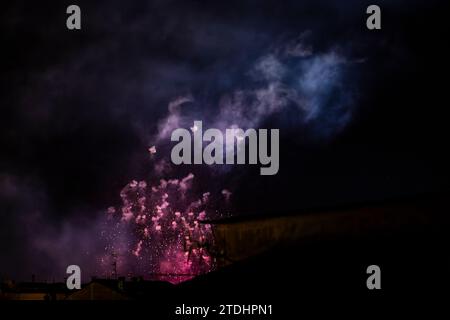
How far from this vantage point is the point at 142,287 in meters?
50.0

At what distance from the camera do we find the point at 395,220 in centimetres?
2397

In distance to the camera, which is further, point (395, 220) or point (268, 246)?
point (268, 246)

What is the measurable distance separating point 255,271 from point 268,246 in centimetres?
759

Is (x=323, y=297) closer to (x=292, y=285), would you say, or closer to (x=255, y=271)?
(x=292, y=285)

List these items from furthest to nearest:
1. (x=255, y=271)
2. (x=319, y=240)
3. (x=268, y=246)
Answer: (x=268, y=246) → (x=319, y=240) → (x=255, y=271)

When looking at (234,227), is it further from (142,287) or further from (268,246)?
(142,287)

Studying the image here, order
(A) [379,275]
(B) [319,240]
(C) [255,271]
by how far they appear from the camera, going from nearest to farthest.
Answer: (A) [379,275]
(C) [255,271]
(B) [319,240]
